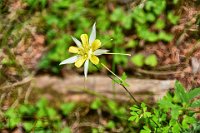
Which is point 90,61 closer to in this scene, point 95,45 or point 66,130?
point 66,130

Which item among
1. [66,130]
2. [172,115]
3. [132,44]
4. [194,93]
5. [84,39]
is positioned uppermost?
[132,44]

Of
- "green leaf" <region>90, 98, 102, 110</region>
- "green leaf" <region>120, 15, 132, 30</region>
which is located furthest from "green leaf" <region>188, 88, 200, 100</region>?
"green leaf" <region>120, 15, 132, 30</region>

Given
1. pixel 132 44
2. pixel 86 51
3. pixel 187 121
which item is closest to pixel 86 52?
pixel 86 51

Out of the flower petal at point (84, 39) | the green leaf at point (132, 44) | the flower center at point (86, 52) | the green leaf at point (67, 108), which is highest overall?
the green leaf at point (132, 44)

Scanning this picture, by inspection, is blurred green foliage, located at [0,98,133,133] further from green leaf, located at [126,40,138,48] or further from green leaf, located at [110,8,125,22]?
green leaf, located at [110,8,125,22]

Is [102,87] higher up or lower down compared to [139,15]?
lower down

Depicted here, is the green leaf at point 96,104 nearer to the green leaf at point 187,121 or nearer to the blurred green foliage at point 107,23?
the blurred green foliage at point 107,23

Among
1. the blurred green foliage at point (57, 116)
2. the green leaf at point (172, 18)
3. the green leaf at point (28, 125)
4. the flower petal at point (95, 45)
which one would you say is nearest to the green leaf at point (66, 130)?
the blurred green foliage at point (57, 116)
